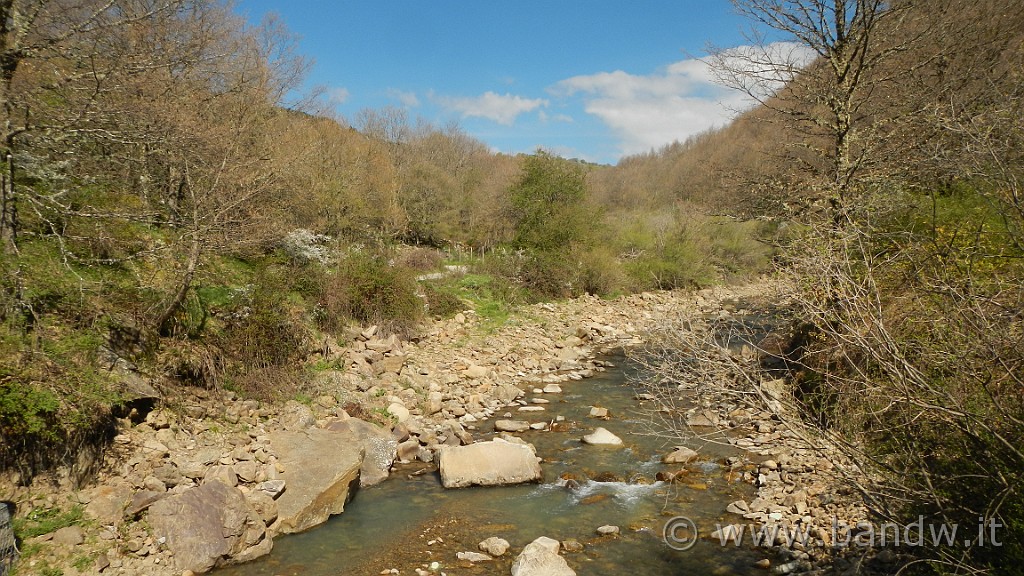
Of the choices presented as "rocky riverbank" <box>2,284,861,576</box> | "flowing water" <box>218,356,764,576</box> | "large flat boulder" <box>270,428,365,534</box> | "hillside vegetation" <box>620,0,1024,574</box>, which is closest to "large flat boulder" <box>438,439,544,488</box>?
"flowing water" <box>218,356,764,576</box>

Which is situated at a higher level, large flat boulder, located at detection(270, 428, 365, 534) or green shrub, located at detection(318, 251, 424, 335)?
green shrub, located at detection(318, 251, 424, 335)

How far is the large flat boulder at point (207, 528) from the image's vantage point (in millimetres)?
5359

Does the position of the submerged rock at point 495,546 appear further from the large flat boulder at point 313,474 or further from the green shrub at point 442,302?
the green shrub at point 442,302

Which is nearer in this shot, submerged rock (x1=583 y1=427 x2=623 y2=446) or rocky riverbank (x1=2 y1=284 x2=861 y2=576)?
rocky riverbank (x1=2 y1=284 x2=861 y2=576)

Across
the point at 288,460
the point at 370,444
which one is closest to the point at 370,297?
the point at 370,444

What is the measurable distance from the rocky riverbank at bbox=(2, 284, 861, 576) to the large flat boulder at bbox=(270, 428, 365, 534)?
0.02 metres

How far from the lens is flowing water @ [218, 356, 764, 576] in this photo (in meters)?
5.56

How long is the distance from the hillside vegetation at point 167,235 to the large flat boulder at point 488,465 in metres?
3.27

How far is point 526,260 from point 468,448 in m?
14.9

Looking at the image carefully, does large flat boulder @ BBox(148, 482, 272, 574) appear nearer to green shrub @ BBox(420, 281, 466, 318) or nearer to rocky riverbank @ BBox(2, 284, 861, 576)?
rocky riverbank @ BBox(2, 284, 861, 576)

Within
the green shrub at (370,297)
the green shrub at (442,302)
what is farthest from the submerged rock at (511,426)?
the green shrub at (442,302)

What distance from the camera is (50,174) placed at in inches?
265

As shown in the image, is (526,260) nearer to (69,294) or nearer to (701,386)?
(69,294)

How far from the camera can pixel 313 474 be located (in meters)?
6.86
